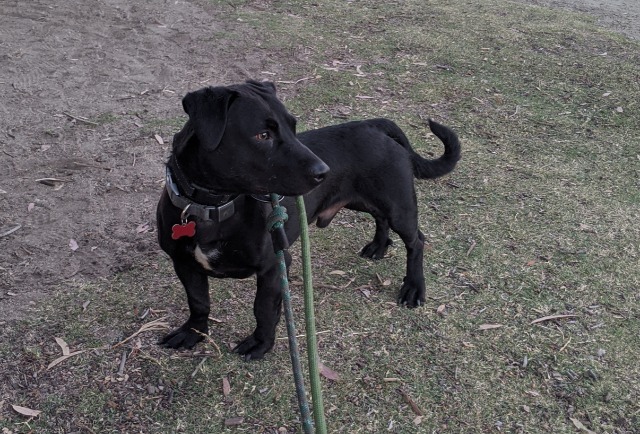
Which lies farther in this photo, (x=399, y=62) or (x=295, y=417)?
(x=399, y=62)

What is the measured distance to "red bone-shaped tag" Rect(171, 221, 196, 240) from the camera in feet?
10.2

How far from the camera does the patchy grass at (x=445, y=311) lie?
339cm

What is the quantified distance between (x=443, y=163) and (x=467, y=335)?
42.8 inches

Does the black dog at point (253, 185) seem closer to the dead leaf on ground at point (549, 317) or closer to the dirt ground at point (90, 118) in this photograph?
the dead leaf on ground at point (549, 317)

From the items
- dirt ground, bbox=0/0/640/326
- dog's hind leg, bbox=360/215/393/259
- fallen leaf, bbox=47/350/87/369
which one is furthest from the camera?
dog's hind leg, bbox=360/215/393/259

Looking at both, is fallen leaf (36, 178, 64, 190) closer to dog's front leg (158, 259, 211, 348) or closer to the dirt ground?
→ the dirt ground

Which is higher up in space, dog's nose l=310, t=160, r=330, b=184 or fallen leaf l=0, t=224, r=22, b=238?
dog's nose l=310, t=160, r=330, b=184

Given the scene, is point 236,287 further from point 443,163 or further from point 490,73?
point 490,73

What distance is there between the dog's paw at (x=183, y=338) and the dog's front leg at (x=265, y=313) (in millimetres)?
227

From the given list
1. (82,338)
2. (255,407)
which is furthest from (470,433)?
(82,338)

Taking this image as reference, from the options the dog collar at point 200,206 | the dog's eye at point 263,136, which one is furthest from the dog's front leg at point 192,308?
the dog's eye at point 263,136

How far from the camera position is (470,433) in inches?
131

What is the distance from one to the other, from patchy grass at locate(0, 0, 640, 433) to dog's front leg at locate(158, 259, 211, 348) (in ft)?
0.28

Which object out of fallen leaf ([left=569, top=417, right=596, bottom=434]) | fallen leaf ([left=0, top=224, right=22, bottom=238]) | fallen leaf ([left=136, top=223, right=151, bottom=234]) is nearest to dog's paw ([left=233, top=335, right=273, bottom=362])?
fallen leaf ([left=136, top=223, right=151, bottom=234])
